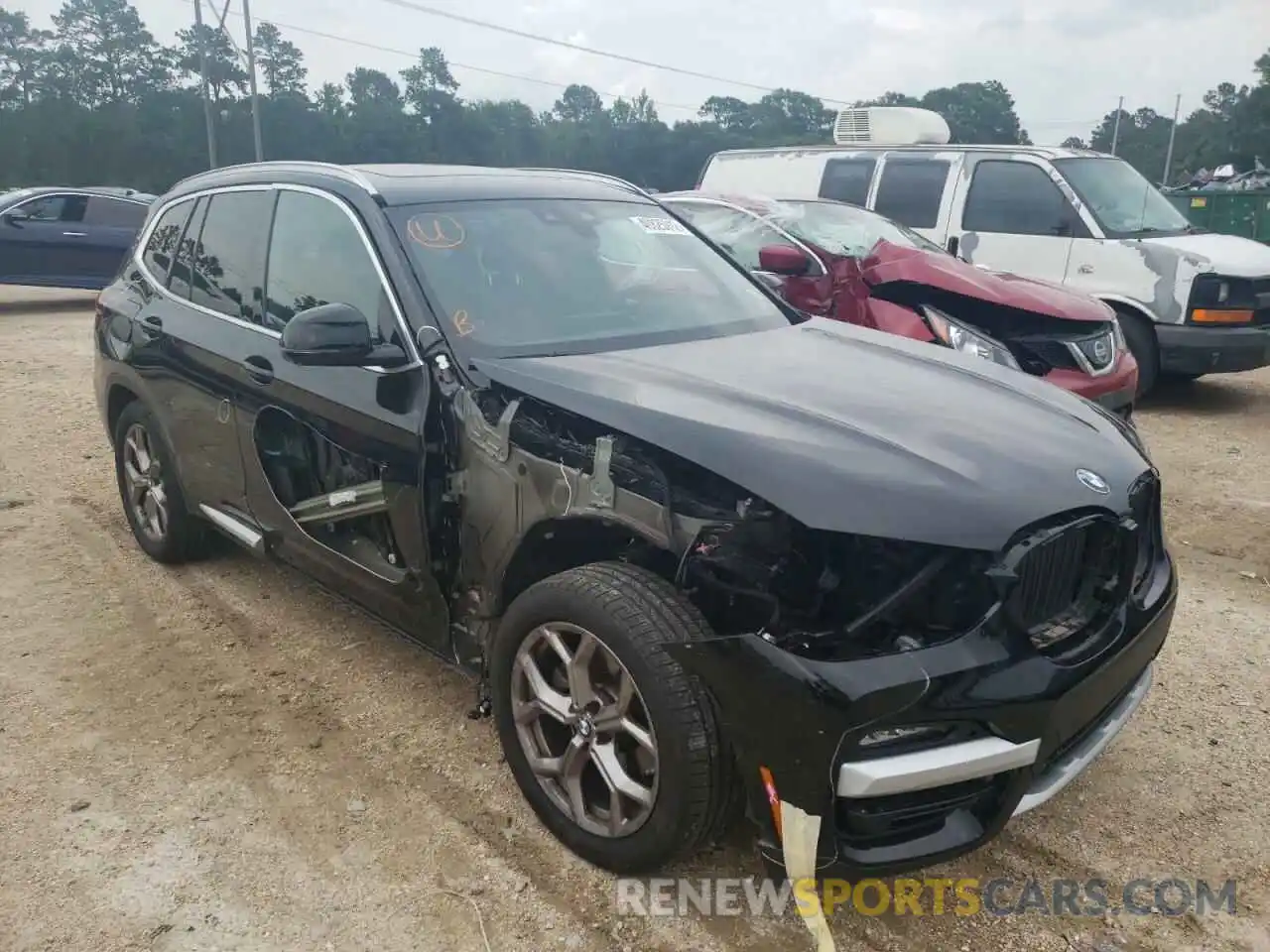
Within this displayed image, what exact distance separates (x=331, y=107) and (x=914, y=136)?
46.5 m

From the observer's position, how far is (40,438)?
7.10m

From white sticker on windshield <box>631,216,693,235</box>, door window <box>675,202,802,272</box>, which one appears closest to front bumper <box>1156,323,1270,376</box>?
door window <box>675,202,802,272</box>

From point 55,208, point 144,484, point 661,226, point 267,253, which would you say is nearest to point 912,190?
point 661,226

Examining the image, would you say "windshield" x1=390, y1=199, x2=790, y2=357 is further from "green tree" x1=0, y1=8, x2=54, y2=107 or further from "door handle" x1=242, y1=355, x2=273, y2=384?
"green tree" x1=0, y1=8, x2=54, y2=107

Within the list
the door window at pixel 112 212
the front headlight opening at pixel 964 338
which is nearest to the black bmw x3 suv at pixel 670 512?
the front headlight opening at pixel 964 338

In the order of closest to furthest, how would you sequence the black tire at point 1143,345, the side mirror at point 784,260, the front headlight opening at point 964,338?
the side mirror at point 784,260 < the front headlight opening at point 964,338 < the black tire at point 1143,345

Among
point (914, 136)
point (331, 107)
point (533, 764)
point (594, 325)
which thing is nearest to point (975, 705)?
Answer: point (533, 764)

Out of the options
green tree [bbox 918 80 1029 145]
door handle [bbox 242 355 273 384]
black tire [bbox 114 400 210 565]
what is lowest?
black tire [bbox 114 400 210 565]

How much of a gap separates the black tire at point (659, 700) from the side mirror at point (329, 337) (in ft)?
2.94

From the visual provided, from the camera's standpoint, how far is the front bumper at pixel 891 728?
84.8 inches

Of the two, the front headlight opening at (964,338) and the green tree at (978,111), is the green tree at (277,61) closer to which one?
the green tree at (978,111)

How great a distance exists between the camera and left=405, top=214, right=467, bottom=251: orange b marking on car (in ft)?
10.8

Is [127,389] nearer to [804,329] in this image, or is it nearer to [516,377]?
[516,377]

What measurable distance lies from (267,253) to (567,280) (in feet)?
3.90
